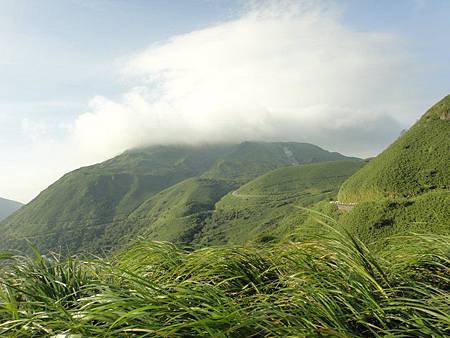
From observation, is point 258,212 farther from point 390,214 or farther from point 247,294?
point 247,294

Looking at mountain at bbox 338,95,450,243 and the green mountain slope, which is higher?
mountain at bbox 338,95,450,243

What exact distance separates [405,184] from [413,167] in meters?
6.57

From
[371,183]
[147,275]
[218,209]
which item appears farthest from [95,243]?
[147,275]

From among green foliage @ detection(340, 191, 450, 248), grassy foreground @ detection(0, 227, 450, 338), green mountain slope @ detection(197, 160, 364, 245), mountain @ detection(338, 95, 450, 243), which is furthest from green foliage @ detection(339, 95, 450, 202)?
grassy foreground @ detection(0, 227, 450, 338)

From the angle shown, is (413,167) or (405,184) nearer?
(405,184)

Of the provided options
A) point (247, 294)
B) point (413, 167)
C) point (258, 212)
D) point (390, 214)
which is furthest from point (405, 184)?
point (247, 294)

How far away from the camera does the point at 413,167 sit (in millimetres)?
92375

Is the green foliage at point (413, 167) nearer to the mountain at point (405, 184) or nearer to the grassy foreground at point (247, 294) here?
the mountain at point (405, 184)

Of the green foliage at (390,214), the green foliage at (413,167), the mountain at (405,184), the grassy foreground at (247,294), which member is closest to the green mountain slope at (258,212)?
the green foliage at (413,167)

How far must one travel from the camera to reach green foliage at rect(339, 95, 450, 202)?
282 feet

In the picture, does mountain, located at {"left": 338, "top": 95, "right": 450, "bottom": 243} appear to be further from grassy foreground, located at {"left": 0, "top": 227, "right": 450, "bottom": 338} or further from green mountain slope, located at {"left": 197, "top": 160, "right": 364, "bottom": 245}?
grassy foreground, located at {"left": 0, "top": 227, "right": 450, "bottom": 338}

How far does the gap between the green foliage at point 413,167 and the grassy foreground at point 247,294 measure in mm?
89921

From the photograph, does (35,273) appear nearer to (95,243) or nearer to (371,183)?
(371,183)

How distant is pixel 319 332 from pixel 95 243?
213m
